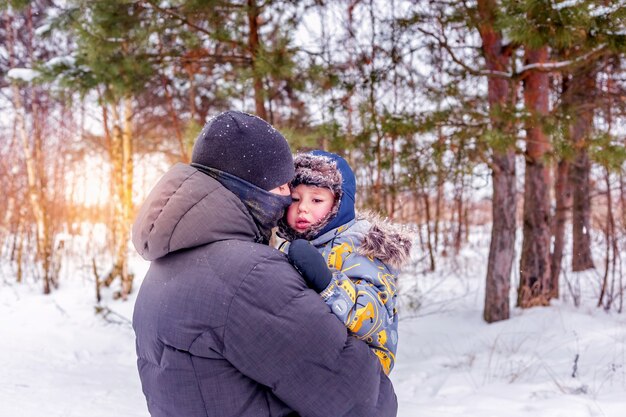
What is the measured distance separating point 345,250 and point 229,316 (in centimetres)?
79

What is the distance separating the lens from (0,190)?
1439 centimetres

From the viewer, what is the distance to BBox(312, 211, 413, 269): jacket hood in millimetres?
1884

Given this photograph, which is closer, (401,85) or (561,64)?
(561,64)

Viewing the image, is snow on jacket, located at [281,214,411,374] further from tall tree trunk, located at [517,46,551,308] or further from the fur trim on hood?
tall tree trunk, located at [517,46,551,308]

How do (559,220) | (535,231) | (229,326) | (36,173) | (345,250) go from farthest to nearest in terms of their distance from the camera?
(559,220)
(36,173)
(535,231)
(345,250)
(229,326)

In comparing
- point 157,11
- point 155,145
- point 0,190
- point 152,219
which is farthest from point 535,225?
point 0,190

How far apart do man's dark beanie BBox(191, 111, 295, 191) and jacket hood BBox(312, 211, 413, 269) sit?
0.54 meters

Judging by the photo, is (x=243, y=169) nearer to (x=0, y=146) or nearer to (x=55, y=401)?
(x=55, y=401)

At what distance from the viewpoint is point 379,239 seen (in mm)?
1901

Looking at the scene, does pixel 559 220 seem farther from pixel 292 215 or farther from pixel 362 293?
pixel 362 293

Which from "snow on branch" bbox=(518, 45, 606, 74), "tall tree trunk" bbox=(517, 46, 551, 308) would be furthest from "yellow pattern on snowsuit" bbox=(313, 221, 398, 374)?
"tall tree trunk" bbox=(517, 46, 551, 308)

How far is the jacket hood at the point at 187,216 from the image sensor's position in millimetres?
1348

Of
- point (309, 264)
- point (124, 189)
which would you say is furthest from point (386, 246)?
point (124, 189)

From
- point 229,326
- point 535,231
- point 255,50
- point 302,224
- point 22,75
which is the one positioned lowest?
point 535,231
